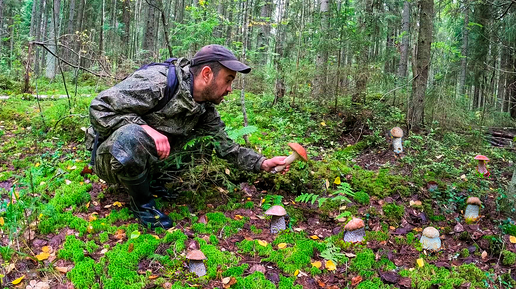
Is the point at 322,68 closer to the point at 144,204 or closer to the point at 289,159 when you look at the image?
the point at 289,159

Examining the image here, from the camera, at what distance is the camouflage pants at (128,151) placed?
2.82 meters

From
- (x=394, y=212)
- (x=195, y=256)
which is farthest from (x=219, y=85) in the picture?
(x=394, y=212)

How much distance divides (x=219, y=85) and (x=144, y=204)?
144 centimetres

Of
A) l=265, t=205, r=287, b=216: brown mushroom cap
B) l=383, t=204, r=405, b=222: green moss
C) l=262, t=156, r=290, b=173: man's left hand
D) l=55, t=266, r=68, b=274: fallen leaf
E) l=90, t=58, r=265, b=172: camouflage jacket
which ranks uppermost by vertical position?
l=90, t=58, r=265, b=172: camouflage jacket

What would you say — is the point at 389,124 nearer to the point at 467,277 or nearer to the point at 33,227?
the point at 467,277

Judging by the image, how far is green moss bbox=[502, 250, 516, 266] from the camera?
9.04 feet

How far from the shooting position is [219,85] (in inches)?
125

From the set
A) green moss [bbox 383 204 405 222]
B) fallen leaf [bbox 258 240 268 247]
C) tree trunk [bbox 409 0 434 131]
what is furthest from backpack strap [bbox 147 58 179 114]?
tree trunk [bbox 409 0 434 131]

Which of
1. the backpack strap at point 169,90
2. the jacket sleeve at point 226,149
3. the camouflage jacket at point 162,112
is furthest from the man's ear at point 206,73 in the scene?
the jacket sleeve at point 226,149

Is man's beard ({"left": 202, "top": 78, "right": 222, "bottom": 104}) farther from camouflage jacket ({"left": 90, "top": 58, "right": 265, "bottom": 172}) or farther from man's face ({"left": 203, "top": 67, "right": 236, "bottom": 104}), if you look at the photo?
camouflage jacket ({"left": 90, "top": 58, "right": 265, "bottom": 172})

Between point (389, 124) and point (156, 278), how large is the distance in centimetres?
548

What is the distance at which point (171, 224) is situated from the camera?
3.19m

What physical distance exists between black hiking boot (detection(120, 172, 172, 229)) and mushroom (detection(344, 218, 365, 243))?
1.77 metres

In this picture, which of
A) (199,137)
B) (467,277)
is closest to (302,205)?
(199,137)
